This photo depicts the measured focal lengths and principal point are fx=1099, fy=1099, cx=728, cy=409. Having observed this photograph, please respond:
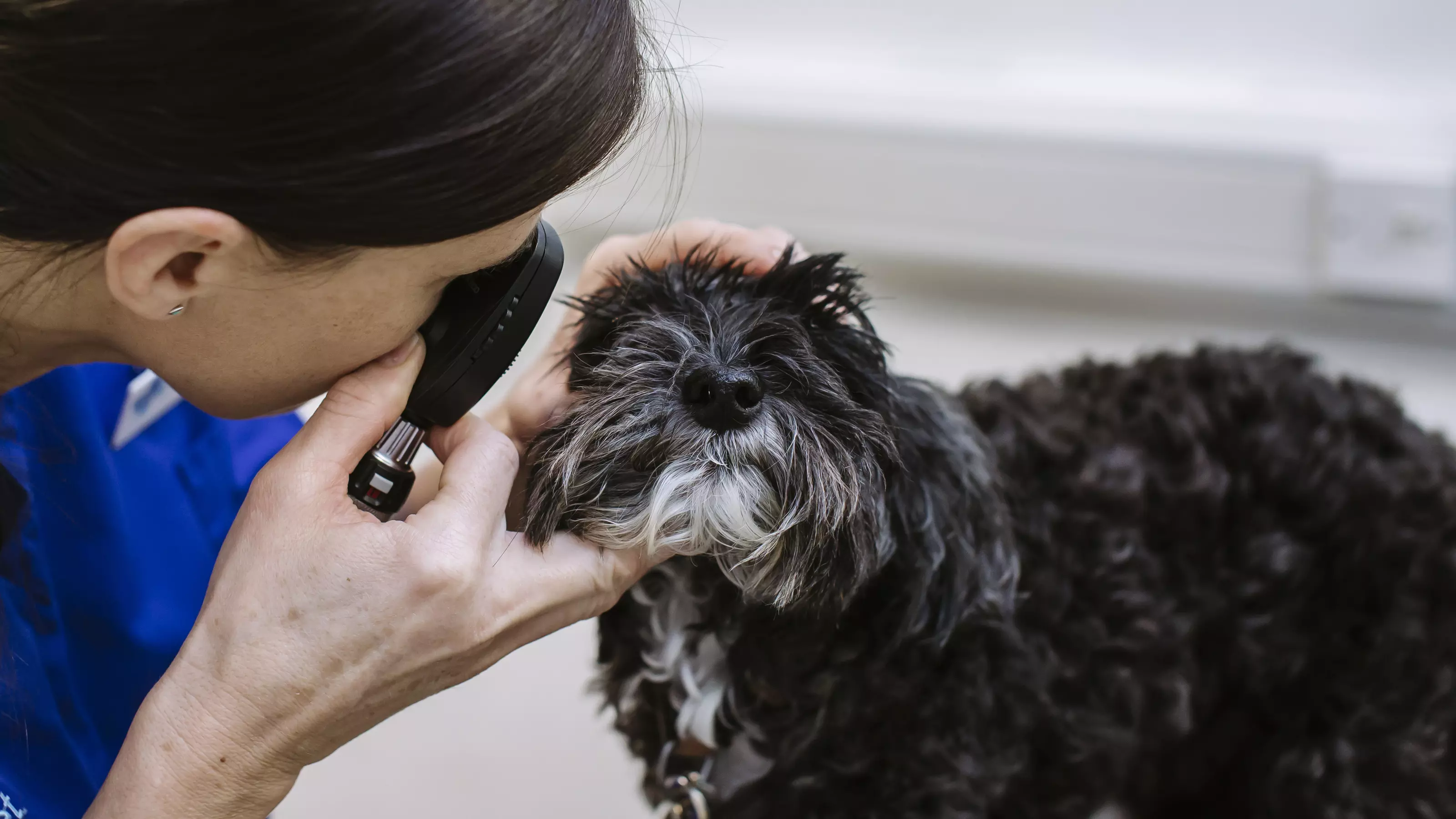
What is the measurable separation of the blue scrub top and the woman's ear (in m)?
0.28

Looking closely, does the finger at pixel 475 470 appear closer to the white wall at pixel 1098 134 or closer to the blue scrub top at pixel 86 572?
the blue scrub top at pixel 86 572

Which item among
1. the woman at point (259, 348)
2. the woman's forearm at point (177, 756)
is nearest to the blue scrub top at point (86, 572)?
the woman at point (259, 348)

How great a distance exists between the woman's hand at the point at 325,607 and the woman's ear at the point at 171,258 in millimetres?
139

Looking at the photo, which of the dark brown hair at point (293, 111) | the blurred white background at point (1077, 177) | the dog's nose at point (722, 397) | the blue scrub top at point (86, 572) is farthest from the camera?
the blurred white background at point (1077, 177)

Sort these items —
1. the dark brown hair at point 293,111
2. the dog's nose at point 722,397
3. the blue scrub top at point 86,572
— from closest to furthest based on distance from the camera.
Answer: the dark brown hair at point 293,111 → the dog's nose at point 722,397 → the blue scrub top at point 86,572

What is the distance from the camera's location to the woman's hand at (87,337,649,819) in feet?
2.39

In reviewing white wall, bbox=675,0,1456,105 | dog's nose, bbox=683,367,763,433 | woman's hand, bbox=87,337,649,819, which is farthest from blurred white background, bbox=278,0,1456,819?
dog's nose, bbox=683,367,763,433

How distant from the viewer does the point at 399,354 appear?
78 centimetres

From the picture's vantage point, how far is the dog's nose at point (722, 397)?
0.73 meters

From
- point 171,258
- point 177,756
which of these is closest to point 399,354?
point 171,258

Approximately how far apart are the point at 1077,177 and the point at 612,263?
123 centimetres

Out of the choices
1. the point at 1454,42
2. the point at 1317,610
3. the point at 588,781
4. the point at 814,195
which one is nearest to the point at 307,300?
the point at 1317,610

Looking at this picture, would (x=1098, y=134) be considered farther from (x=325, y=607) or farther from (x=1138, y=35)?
(x=325, y=607)

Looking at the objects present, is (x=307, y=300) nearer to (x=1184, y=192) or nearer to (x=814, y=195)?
(x=814, y=195)
